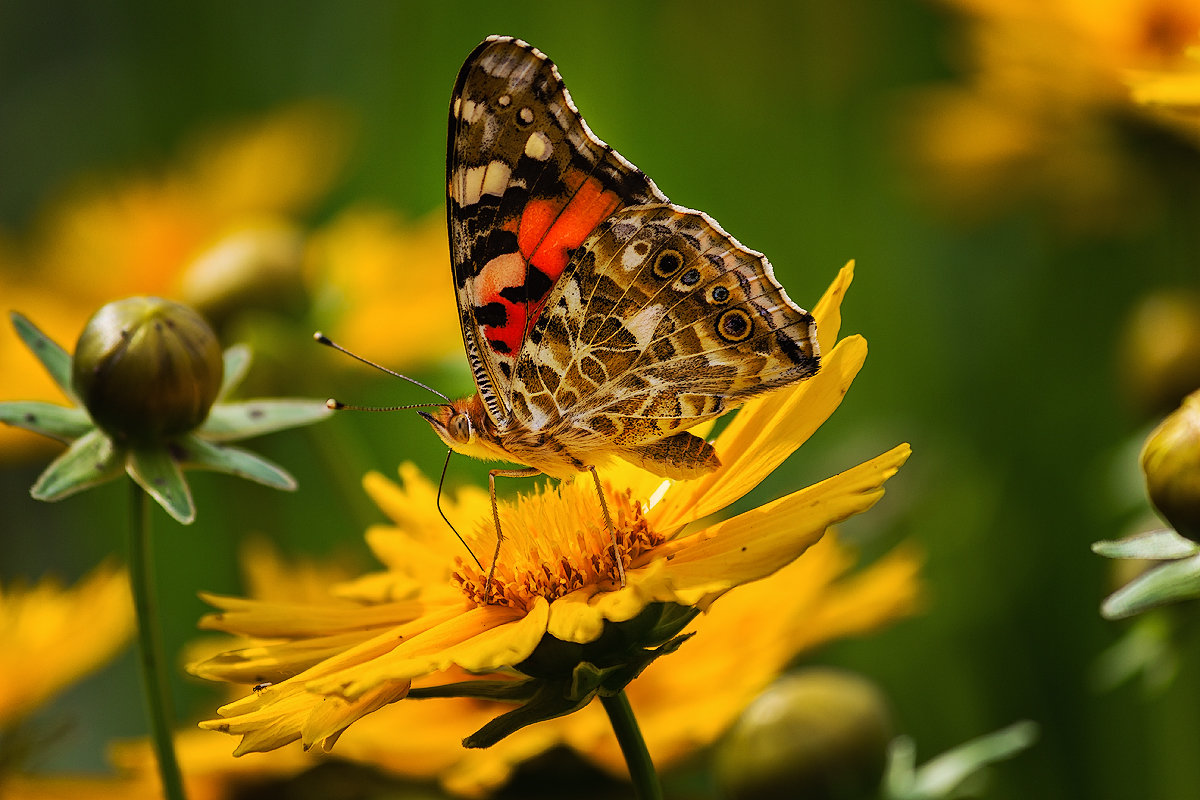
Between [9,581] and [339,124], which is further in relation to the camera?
[339,124]

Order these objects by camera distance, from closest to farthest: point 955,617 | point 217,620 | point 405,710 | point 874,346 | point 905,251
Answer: point 217,620 < point 405,710 < point 955,617 < point 874,346 < point 905,251

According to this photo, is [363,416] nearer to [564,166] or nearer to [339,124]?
[339,124]

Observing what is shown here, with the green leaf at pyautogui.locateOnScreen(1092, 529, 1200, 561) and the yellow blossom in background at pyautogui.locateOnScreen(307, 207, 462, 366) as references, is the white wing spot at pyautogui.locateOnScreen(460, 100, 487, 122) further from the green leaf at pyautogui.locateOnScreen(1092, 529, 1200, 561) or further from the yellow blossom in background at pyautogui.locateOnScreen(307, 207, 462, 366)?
the yellow blossom in background at pyautogui.locateOnScreen(307, 207, 462, 366)

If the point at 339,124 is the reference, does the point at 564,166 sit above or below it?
below

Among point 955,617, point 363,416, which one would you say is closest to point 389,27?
point 363,416

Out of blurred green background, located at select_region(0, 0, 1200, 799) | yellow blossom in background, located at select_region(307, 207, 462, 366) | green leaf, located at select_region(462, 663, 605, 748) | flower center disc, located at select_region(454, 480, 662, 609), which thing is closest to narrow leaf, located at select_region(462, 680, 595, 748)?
green leaf, located at select_region(462, 663, 605, 748)

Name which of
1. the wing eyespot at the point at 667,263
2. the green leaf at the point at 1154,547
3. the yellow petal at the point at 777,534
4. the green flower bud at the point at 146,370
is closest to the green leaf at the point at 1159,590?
the green leaf at the point at 1154,547

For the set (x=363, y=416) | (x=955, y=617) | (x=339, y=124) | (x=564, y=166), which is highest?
(x=339, y=124)

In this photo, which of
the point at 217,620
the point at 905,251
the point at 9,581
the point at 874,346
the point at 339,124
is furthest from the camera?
the point at 339,124
